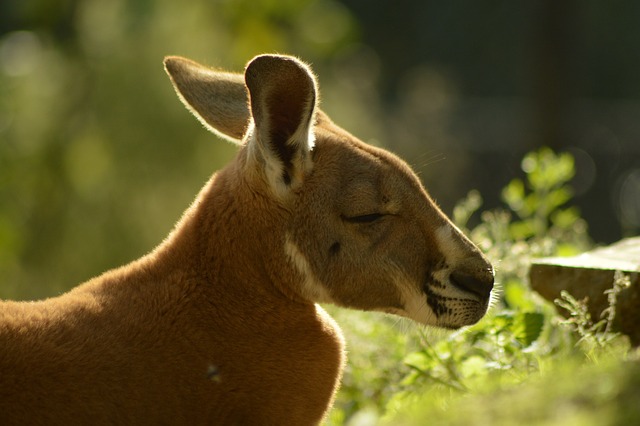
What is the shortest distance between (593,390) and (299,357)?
1.25 m

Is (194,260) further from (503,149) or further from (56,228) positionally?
(503,149)

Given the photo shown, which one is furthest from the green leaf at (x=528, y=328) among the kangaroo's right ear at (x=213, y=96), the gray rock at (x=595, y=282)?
the kangaroo's right ear at (x=213, y=96)

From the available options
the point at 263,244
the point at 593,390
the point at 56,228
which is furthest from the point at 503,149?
the point at 593,390

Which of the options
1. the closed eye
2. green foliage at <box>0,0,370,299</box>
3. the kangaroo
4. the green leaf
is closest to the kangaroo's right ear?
the kangaroo

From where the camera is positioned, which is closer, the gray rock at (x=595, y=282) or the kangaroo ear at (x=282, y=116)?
the kangaroo ear at (x=282, y=116)

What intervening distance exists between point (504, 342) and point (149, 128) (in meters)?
5.58

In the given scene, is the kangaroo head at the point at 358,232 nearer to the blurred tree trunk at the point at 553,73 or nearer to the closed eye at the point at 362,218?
the closed eye at the point at 362,218

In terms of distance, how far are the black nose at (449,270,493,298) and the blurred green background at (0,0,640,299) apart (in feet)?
11.8

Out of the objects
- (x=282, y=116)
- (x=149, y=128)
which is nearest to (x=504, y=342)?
(x=282, y=116)

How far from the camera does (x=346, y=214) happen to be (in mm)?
3277

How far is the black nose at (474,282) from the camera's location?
3.30 m

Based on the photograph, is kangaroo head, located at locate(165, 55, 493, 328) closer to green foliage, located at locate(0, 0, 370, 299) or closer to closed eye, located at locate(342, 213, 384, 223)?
closed eye, located at locate(342, 213, 384, 223)

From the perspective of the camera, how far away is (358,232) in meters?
3.28

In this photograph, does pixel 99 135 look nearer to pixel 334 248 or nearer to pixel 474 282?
pixel 334 248
